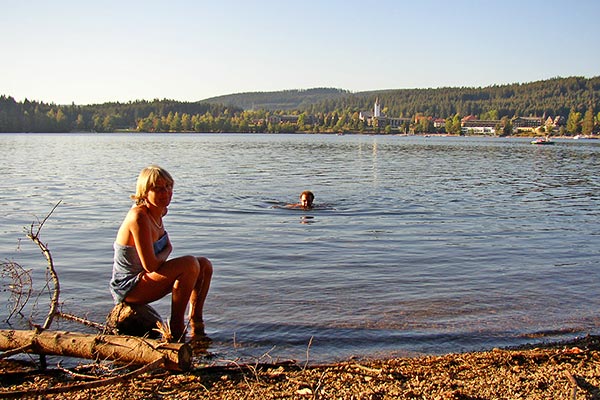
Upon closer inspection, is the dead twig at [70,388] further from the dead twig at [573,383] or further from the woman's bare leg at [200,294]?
the dead twig at [573,383]

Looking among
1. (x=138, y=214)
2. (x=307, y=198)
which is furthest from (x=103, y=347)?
(x=307, y=198)

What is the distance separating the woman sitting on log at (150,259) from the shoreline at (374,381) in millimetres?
1193

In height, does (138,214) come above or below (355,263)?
above

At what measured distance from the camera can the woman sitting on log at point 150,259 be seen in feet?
20.2

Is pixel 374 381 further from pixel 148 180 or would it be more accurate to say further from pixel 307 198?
pixel 307 198

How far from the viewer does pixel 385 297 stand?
9.00m

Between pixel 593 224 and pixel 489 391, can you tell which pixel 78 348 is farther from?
pixel 593 224

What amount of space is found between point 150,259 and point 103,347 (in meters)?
1.08

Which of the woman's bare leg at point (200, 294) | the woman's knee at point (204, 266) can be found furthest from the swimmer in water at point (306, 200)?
the woman's knee at point (204, 266)

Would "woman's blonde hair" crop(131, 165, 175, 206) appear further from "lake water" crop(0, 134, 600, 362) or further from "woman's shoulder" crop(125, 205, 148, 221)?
"lake water" crop(0, 134, 600, 362)

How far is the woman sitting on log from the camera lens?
6.16 metres

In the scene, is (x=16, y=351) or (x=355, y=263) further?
(x=355, y=263)

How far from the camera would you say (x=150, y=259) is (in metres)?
6.23

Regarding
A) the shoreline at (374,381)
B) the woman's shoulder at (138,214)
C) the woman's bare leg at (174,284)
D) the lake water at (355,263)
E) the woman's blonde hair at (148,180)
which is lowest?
the lake water at (355,263)
